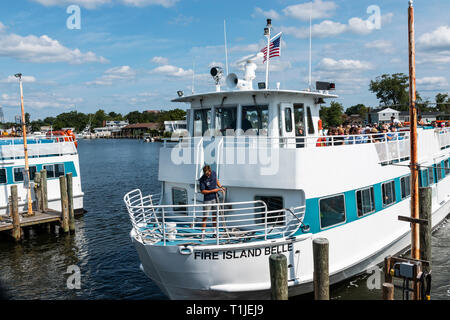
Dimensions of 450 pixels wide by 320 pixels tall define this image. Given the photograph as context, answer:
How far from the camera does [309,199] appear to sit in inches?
352

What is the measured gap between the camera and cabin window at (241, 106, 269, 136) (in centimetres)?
1038

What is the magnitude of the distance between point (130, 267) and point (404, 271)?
955cm

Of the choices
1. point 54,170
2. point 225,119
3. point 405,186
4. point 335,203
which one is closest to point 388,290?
point 335,203

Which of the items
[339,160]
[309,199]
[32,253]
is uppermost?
[339,160]

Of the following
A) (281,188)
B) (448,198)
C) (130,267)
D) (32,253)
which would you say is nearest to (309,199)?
(281,188)

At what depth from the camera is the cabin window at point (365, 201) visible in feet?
33.4

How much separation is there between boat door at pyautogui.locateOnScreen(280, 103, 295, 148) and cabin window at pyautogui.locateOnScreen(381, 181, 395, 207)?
3.23 m

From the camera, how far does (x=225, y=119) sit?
35.8 ft

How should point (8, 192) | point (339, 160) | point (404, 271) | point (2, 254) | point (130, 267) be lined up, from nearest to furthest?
point (404, 271) < point (339, 160) < point (130, 267) < point (2, 254) < point (8, 192)

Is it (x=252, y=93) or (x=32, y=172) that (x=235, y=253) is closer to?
(x=252, y=93)

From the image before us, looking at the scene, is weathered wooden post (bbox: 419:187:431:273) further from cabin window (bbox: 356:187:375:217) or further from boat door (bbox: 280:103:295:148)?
boat door (bbox: 280:103:295:148)

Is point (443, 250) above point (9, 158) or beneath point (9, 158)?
beneath

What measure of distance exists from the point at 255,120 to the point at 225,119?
929 mm

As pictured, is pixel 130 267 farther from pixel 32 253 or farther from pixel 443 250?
pixel 443 250
